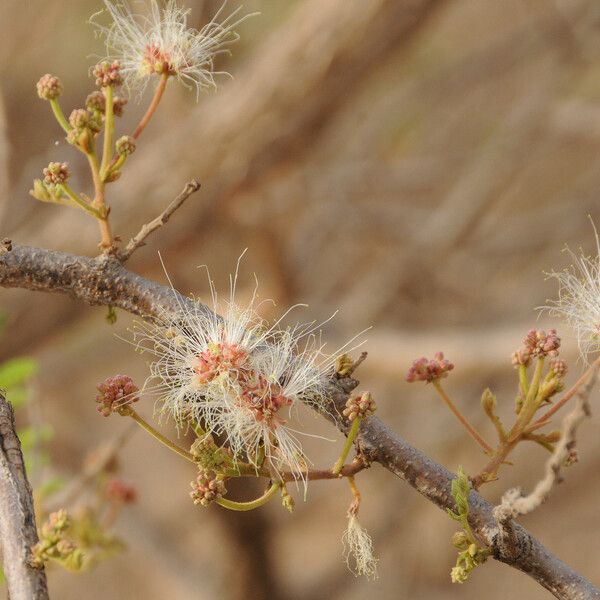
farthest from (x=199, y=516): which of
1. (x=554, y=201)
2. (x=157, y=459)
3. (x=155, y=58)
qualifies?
(x=155, y=58)

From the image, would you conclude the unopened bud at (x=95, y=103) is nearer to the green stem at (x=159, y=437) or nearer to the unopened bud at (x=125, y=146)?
the unopened bud at (x=125, y=146)

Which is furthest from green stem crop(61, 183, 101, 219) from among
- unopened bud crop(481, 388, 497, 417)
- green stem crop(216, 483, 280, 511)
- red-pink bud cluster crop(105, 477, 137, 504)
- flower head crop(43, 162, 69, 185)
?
red-pink bud cluster crop(105, 477, 137, 504)

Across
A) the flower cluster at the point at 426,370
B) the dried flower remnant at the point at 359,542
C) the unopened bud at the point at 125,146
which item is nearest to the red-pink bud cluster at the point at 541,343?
the flower cluster at the point at 426,370

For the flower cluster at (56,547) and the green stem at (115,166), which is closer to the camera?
the flower cluster at (56,547)

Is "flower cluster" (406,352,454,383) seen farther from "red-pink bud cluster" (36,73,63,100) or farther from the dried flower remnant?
"red-pink bud cluster" (36,73,63,100)

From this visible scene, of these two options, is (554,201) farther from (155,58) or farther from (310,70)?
(155,58)
